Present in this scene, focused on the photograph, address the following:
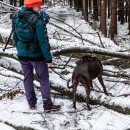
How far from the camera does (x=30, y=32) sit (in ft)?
22.6

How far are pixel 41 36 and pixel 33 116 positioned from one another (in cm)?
134

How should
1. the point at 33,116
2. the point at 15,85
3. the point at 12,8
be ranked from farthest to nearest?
the point at 12,8
the point at 15,85
the point at 33,116

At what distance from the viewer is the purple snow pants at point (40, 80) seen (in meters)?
7.12

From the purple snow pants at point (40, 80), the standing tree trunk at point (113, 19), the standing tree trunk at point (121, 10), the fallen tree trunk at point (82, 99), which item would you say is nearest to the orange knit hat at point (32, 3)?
the purple snow pants at point (40, 80)

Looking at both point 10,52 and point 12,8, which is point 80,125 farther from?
point 12,8

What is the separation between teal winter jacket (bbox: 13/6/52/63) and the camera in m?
6.82

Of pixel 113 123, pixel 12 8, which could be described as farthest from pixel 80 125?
pixel 12 8

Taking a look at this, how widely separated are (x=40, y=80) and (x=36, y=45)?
2.04 feet

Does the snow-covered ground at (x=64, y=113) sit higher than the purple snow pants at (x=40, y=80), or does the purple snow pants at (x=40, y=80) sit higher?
the purple snow pants at (x=40, y=80)

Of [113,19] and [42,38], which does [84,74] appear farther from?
[113,19]

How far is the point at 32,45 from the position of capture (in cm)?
700

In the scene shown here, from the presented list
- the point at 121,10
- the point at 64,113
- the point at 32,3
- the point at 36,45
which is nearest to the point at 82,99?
the point at 64,113

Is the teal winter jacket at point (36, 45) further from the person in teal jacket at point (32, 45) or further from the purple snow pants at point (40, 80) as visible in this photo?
the purple snow pants at point (40, 80)

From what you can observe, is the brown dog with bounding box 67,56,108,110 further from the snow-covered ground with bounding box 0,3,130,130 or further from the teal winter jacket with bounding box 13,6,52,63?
the teal winter jacket with bounding box 13,6,52,63
